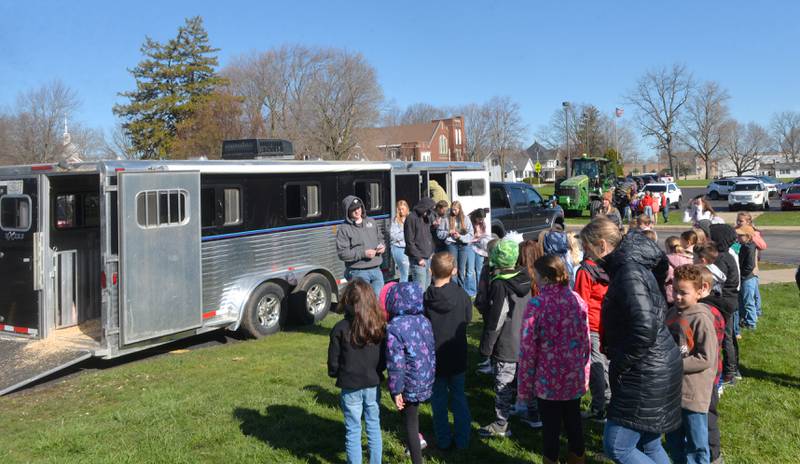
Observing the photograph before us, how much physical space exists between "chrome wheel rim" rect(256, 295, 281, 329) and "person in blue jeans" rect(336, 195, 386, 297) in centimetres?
157

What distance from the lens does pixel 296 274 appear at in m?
10.3

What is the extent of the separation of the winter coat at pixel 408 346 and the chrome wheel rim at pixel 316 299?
6.02 m

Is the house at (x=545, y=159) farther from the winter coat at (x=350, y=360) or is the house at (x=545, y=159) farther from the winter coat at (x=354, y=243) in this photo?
the winter coat at (x=350, y=360)

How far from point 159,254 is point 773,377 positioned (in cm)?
689

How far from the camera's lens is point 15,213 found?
27.9 ft

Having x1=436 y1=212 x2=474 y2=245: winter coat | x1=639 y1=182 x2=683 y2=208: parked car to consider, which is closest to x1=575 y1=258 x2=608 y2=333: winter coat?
x1=436 y1=212 x2=474 y2=245: winter coat

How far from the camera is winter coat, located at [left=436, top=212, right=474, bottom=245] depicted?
442 inches

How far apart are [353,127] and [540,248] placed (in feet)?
160

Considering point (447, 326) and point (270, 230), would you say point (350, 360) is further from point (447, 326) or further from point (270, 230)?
point (270, 230)

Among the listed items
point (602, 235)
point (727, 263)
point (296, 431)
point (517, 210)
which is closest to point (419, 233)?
point (727, 263)

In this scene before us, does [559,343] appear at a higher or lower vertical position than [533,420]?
higher

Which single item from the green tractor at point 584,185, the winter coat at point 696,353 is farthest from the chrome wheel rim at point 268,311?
the green tractor at point 584,185

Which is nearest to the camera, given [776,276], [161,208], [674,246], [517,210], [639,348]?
[639,348]

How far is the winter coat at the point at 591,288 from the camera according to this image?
17.7 feet
